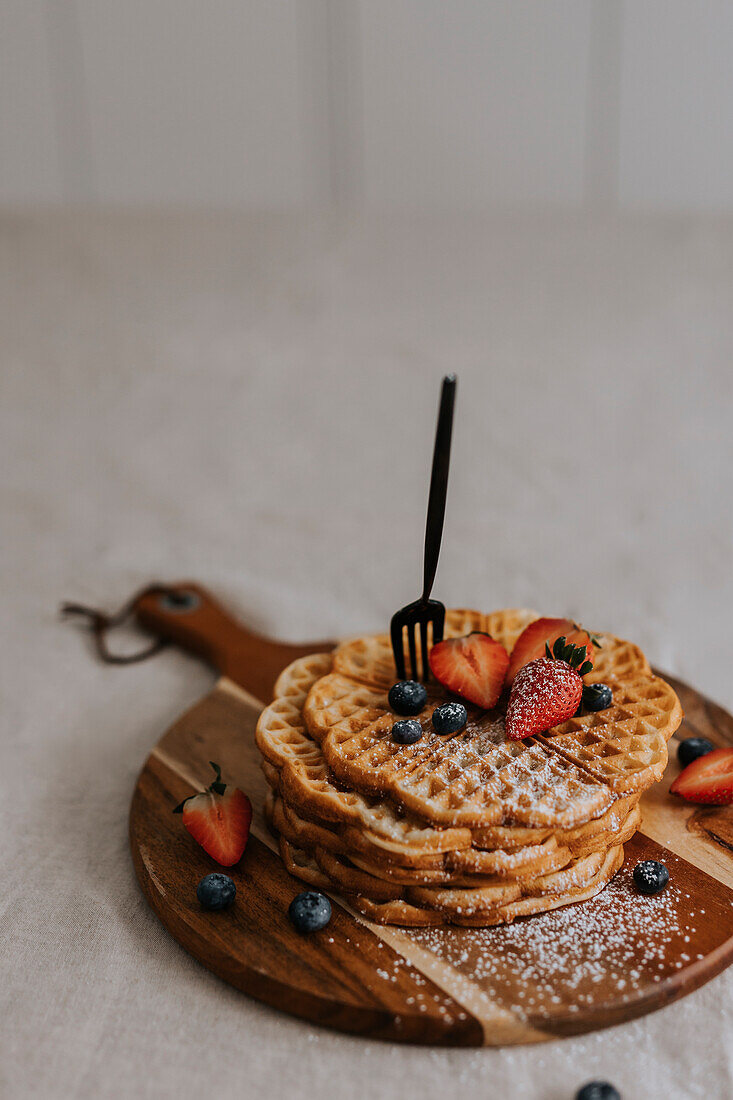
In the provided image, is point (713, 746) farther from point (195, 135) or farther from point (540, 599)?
point (195, 135)

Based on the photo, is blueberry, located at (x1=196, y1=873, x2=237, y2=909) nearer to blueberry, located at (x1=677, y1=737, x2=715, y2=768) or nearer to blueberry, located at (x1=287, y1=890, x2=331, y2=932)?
blueberry, located at (x1=287, y1=890, x2=331, y2=932)

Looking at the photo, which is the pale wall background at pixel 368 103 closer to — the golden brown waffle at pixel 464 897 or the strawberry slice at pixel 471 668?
the strawberry slice at pixel 471 668

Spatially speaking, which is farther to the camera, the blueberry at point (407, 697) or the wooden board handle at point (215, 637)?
the wooden board handle at point (215, 637)

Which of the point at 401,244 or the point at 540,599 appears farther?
the point at 401,244

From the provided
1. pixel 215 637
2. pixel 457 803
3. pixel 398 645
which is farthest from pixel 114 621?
pixel 457 803

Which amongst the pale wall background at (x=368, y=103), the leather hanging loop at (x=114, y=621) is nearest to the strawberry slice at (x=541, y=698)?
the leather hanging loop at (x=114, y=621)

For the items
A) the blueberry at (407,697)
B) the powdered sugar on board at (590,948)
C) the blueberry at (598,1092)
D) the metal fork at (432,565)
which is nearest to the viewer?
the blueberry at (598,1092)

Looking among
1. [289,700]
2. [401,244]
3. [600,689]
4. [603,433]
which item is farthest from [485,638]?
[401,244]
